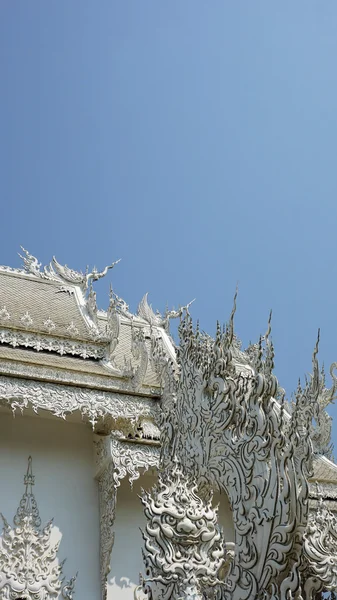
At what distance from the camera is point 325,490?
7895mm

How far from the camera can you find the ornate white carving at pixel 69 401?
654cm

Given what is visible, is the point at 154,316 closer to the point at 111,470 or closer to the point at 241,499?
the point at 111,470

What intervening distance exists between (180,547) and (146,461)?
2.95 m

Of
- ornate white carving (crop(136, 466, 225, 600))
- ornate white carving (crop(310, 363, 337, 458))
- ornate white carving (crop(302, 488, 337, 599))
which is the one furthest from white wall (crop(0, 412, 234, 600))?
ornate white carving (crop(302, 488, 337, 599))

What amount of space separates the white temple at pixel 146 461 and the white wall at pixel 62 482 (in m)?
0.01

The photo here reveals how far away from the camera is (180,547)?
3.87m

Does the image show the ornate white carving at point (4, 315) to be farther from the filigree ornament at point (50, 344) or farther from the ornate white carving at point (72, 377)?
the ornate white carving at point (72, 377)

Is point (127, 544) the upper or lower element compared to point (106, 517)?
lower

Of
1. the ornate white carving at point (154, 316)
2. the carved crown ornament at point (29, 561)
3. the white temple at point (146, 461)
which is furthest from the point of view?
the ornate white carving at point (154, 316)

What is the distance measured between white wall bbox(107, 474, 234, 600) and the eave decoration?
257 centimetres

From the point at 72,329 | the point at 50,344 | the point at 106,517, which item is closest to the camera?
the point at 106,517

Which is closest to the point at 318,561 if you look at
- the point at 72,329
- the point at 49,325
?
the point at 49,325

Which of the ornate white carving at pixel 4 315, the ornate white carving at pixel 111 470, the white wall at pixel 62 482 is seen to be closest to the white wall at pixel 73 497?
the white wall at pixel 62 482

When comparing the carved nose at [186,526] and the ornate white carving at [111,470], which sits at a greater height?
the ornate white carving at [111,470]
